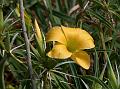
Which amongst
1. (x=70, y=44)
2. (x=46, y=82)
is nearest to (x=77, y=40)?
(x=70, y=44)

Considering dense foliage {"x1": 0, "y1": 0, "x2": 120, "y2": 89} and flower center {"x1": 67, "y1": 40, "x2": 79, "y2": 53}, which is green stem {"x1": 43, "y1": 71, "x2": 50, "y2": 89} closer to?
dense foliage {"x1": 0, "y1": 0, "x2": 120, "y2": 89}

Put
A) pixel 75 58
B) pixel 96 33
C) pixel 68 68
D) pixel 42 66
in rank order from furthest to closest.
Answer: pixel 96 33
pixel 68 68
pixel 42 66
pixel 75 58

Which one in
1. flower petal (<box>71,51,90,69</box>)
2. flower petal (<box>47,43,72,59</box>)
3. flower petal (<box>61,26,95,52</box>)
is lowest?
flower petal (<box>71,51,90,69</box>)

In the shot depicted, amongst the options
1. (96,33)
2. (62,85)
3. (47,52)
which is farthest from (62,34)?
(96,33)

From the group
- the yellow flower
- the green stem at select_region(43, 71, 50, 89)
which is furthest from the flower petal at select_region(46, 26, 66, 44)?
the green stem at select_region(43, 71, 50, 89)

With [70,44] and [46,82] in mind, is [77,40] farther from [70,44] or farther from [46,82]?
[46,82]

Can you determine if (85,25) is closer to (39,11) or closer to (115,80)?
(39,11)
